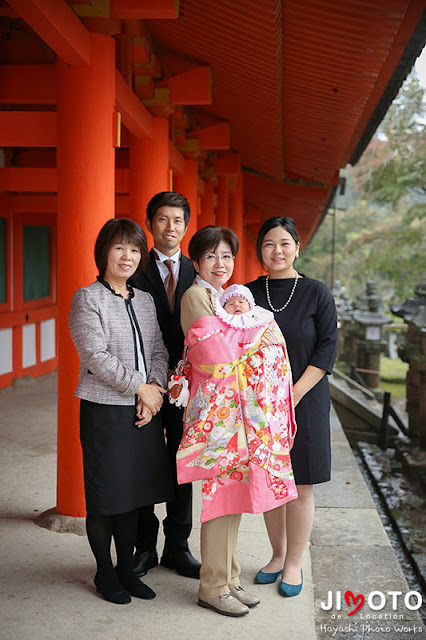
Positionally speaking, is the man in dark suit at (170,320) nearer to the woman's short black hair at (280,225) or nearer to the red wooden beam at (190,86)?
the woman's short black hair at (280,225)

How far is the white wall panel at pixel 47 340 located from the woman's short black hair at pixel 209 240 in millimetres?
7407

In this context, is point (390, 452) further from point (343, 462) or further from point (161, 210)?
point (161, 210)

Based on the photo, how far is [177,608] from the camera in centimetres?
288

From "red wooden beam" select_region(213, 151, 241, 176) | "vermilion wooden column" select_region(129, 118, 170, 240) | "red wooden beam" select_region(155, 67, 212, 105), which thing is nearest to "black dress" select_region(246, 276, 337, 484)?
"vermilion wooden column" select_region(129, 118, 170, 240)

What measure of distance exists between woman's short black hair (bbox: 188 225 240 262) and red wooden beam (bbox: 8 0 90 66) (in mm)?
1180

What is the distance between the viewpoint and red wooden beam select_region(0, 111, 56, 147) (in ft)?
18.7

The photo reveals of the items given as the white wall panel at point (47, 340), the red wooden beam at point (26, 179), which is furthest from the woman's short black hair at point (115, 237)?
the white wall panel at point (47, 340)

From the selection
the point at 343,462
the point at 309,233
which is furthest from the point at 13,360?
the point at 309,233

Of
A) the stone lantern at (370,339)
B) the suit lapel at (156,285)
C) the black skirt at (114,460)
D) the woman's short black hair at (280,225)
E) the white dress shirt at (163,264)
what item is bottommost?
the stone lantern at (370,339)

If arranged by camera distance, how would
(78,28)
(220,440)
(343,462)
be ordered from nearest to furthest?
(220,440) → (78,28) → (343,462)

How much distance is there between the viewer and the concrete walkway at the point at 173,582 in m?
2.71

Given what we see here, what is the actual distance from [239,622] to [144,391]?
0.99 metres

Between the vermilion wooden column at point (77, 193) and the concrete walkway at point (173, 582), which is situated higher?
the vermilion wooden column at point (77, 193)

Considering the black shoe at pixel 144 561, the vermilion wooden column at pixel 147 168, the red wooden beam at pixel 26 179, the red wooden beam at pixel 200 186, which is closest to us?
the black shoe at pixel 144 561
